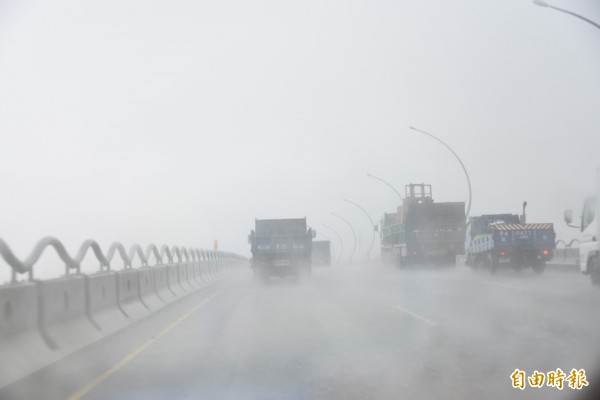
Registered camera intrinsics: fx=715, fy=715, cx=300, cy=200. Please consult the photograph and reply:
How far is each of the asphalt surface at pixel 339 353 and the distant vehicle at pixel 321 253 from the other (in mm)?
45849

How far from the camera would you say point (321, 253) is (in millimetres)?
63469

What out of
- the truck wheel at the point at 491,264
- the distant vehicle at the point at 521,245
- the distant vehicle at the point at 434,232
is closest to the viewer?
the distant vehicle at the point at 521,245

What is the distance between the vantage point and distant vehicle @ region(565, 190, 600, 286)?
61.3 feet

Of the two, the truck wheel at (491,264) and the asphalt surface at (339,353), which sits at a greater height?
the truck wheel at (491,264)

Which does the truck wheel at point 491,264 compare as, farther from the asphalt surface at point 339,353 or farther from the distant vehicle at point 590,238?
the asphalt surface at point 339,353

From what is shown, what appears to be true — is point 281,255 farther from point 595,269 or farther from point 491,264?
point 595,269

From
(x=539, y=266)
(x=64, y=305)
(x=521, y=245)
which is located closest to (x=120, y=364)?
(x=64, y=305)

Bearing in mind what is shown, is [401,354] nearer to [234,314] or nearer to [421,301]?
[234,314]

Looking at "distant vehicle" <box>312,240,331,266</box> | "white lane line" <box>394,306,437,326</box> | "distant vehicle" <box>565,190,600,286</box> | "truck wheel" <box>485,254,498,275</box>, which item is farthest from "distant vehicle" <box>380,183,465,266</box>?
"distant vehicle" <box>312,240,331,266</box>

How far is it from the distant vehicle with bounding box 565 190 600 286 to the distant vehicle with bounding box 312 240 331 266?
43.5 meters

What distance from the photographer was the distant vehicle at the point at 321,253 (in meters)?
63.0

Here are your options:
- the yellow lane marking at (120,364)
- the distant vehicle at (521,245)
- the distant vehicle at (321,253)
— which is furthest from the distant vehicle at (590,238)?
the distant vehicle at (321,253)

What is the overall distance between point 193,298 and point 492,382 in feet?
47.5

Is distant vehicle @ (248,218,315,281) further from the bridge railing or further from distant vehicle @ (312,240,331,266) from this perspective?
distant vehicle @ (312,240,331,266)
